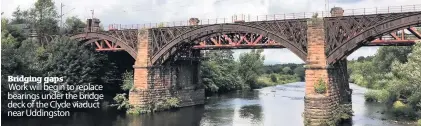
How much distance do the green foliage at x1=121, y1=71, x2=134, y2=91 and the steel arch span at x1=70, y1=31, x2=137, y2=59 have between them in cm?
410

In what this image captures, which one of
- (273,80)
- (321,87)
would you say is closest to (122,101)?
(321,87)

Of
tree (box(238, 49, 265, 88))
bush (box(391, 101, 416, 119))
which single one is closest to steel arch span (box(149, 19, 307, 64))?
bush (box(391, 101, 416, 119))

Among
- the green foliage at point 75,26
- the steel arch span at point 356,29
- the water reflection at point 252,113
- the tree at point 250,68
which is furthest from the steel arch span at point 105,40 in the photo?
the tree at point 250,68

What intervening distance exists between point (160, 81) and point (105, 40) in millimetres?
11046

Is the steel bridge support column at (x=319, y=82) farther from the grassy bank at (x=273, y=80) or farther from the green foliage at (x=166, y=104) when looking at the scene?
Result: the grassy bank at (x=273, y=80)

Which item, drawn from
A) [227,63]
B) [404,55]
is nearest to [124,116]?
[404,55]

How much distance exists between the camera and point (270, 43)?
42.5 metres

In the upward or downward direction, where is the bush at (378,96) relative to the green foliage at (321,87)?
downward

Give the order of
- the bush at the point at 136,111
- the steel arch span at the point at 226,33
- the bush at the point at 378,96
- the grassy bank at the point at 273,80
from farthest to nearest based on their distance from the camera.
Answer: the grassy bank at the point at 273,80 → the bush at the point at 378,96 → the bush at the point at 136,111 → the steel arch span at the point at 226,33

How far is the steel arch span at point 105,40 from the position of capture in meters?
48.6

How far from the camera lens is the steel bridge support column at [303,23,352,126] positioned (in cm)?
3300

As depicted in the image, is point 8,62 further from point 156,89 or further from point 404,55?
point 404,55

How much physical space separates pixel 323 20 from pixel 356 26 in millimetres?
2763

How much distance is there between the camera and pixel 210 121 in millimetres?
39031
